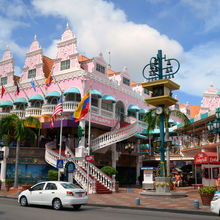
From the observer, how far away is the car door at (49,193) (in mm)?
13750

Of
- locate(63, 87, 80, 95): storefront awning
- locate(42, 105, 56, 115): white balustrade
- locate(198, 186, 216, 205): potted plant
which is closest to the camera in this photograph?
locate(198, 186, 216, 205): potted plant

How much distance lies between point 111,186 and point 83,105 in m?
7.43

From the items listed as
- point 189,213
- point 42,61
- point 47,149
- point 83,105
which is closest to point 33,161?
point 47,149

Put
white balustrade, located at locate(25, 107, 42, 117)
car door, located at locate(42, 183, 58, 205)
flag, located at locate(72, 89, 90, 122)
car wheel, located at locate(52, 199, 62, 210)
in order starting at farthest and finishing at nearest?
white balustrade, located at locate(25, 107, 42, 117) < flag, located at locate(72, 89, 90, 122) < car door, located at locate(42, 183, 58, 205) < car wheel, located at locate(52, 199, 62, 210)

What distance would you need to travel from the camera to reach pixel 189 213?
13359 millimetres

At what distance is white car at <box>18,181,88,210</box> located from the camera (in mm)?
13359

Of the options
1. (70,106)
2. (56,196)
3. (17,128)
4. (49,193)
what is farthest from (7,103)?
(56,196)

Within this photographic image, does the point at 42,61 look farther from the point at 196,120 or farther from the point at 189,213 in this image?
the point at 189,213

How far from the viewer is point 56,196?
13.6 meters

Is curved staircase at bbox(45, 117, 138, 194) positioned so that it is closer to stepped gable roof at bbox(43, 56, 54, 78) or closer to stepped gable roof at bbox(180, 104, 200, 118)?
stepped gable roof at bbox(43, 56, 54, 78)

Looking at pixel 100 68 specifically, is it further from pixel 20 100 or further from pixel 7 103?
pixel 7 103

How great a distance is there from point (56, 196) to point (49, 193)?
483 millimetres

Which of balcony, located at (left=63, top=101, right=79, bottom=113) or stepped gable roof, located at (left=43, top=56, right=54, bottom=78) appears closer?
balcony, located at (left=63, top=101, right=79, bottom=113)

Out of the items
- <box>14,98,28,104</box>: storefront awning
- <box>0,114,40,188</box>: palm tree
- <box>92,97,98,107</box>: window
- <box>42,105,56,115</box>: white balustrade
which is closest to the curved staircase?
<box>0,114,40,188</box>: palm tree
